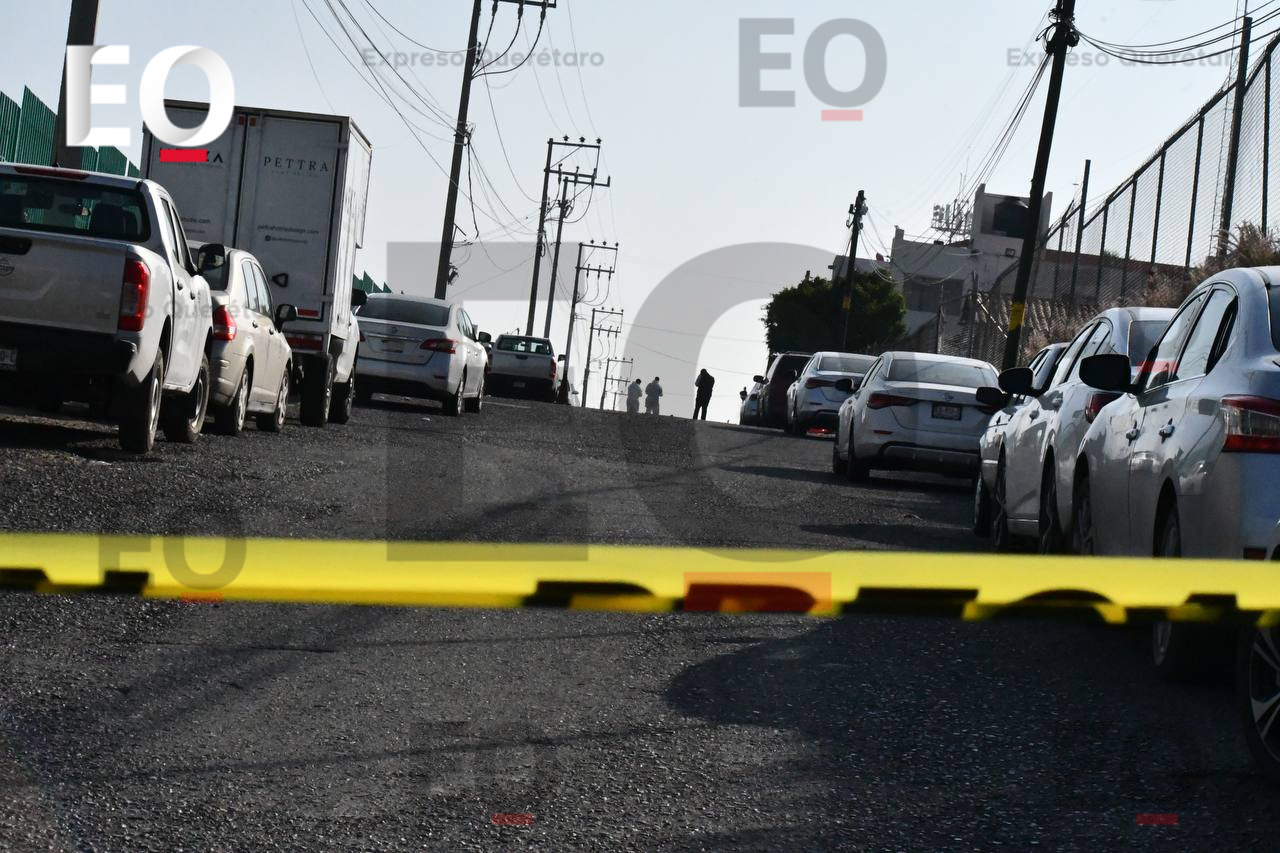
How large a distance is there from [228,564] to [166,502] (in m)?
6.93

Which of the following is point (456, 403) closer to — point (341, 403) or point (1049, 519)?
point (341, 403)

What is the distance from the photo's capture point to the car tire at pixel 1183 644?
6.25 meters

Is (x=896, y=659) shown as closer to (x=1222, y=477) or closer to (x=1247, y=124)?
(x=1222, y=477)

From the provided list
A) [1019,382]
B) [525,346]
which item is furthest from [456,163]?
[1019,382]

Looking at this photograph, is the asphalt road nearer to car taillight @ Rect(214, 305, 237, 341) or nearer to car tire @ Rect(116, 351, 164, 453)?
car tire @ Rect(116, 351, 164, 453)

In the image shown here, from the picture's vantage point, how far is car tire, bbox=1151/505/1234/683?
246 inches

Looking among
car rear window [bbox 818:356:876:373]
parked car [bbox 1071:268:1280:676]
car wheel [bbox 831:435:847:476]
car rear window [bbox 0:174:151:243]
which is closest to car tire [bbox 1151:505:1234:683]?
parked car [bbox 1071:268:1280:676]

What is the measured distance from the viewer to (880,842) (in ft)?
14.1

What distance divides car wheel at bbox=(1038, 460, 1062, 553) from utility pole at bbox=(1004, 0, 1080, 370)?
62.8 ft

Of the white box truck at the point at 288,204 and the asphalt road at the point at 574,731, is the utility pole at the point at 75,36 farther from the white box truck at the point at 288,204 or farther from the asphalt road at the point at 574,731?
the asphalt road at the point at 574,731

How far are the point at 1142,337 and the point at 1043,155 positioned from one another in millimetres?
20439

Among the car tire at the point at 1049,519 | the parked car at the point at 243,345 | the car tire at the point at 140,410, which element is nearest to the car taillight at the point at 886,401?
the parked car at the point at 243,345

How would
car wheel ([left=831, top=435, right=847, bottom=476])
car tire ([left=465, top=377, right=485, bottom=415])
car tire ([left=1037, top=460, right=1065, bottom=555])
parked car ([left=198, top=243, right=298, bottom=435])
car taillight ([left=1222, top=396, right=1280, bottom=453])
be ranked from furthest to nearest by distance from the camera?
1. car tire ([left=465, top=377, right=485, bottom=415])
2. car wheel ([left=831, top=435, right=847, bottom=476])
3. parked car ([left=198, top=243, right=298, bottom=435])
4. car tire ([left=1037, top=460, right=1065, bottom=555])
5. car taillight ([left=1222, top=396, right=1280, bottom=453])

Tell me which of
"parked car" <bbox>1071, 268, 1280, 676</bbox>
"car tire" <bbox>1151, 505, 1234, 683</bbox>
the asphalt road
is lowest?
the asphalt road
